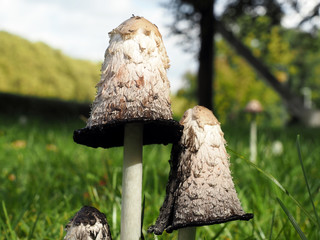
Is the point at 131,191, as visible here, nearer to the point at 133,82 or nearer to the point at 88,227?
the point at 88,227

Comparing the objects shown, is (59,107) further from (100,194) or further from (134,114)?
(134,114)

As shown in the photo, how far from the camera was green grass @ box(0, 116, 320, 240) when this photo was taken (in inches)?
65.5

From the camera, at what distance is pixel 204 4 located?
6883mm

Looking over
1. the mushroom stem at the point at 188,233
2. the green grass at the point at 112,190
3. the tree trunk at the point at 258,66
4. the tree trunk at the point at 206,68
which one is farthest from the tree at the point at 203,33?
the mushroom stem at the point at 188,233

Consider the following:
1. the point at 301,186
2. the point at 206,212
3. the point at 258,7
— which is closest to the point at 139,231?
the point at 206,212

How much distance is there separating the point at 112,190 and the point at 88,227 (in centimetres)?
113

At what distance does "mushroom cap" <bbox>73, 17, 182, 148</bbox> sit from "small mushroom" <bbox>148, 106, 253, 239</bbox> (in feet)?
0.28

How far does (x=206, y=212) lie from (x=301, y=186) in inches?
68.6

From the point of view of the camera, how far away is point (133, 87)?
96 cm

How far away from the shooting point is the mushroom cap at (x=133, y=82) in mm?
946

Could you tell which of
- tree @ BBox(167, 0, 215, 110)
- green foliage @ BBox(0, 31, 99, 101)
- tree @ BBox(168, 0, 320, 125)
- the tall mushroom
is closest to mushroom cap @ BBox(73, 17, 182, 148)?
the tall mushroom

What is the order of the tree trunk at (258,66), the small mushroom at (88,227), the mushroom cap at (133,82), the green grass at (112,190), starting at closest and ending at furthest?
the mushroom cap at (133,82)
the small mushroom at (88,227)
the green grass at (112,190)
the tree trunk at (258,66)

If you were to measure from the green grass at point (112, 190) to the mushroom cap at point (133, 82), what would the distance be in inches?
14.6

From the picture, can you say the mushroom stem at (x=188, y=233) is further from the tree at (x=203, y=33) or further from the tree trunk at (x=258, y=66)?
the tree trunk at (x=258, y=66)
